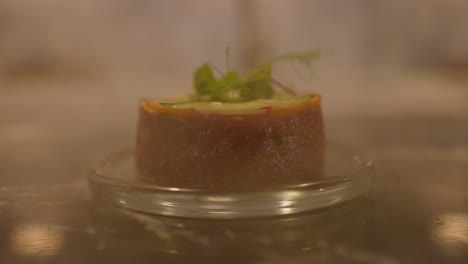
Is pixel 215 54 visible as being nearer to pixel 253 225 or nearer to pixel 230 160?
pixel 230 160

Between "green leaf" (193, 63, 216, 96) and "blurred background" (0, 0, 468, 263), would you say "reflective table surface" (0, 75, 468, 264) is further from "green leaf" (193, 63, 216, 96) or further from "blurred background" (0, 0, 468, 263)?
"blurred background" (0, 0, 468, 263)

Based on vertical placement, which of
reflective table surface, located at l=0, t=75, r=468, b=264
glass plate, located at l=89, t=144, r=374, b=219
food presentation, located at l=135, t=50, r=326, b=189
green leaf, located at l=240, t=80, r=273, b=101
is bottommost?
reflective table surface, located at l=0, t=75, r=468, b=264

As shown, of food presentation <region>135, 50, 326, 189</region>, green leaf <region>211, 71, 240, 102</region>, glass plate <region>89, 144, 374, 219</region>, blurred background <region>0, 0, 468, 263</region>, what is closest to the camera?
glass plate <region>89, 144, 374, 219</region>

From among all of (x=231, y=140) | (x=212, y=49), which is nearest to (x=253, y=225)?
(x=231, y=140)

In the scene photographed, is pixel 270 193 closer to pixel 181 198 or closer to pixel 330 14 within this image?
pixel 181 198

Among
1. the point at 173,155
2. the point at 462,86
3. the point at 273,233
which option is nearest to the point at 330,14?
the point at 462,86

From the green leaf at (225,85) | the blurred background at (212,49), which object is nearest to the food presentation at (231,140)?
the green leaf at (225,85)

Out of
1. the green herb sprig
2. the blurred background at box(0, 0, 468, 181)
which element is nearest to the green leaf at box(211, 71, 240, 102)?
the green herb sprig
